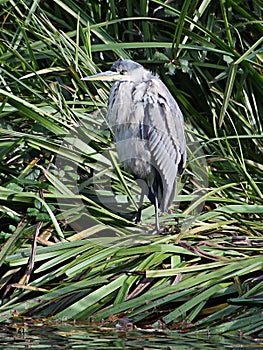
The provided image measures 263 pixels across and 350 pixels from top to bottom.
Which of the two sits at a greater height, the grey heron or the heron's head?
the heron's head

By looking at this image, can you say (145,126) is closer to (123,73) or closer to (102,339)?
(123,73)

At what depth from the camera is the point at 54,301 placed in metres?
3.86

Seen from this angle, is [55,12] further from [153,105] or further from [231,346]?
[231,346]

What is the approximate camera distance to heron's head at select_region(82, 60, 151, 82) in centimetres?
466

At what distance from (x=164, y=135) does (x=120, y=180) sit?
0.42 m

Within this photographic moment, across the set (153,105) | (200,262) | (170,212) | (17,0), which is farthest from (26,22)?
(200,262)

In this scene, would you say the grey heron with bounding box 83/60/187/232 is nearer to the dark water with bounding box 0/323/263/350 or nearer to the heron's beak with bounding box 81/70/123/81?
the heron's beak with bounding box 81/70/123/81

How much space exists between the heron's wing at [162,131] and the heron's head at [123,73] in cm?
9

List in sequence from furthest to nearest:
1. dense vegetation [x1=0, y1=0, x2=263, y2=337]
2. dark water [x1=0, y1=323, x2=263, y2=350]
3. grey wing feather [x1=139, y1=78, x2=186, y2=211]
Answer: grey wing feather [x1=139, y1=78, x2=186, y2=211] < dense vegetation [x1=0, y1=0, x2=263, y2=337] < dark water [x1=0, y1=323, x2=263, y2=350]

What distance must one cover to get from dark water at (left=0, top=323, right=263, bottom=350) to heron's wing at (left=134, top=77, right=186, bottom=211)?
51.4 inches

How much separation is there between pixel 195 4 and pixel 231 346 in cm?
282

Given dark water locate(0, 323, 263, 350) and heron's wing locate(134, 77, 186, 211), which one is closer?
dark water locate(0, 323, 263, 350)

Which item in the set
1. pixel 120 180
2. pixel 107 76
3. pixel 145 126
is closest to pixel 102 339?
pixel 120 180

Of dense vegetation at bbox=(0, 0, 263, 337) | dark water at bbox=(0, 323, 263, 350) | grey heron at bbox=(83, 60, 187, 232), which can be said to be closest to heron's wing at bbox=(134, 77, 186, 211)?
grey heron at bbox=(83, 60, 187, 232)
